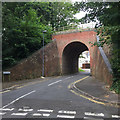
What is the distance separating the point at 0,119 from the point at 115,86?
8213mm

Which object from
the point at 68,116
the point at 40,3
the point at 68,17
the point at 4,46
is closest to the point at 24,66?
the point at 4,46

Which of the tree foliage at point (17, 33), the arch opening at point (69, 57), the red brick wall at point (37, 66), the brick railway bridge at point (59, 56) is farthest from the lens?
the arch opening at point (69, 57)

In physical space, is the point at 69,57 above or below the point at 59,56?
below

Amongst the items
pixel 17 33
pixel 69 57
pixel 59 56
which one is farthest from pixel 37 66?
pixel 69 57

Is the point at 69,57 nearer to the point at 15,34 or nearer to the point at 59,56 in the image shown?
the point at 59,56

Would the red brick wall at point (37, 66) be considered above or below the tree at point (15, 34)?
below

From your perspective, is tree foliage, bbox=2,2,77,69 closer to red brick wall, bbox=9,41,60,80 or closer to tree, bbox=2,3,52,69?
tree, bbox=2,3,52,69

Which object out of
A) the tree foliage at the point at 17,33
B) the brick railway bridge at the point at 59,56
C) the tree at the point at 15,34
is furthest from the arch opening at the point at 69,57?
the tree at the point at 15,34

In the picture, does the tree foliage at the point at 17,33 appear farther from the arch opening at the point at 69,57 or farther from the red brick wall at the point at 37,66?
the arch opening at the point at 69,57

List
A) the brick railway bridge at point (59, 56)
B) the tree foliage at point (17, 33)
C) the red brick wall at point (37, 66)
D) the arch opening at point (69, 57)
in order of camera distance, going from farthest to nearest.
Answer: the arch opening at point (69, 57) < the brick railway bridge at point (59, 56) < the red brick wall at point (37, 66) < the tree foliage at point (17, 33)

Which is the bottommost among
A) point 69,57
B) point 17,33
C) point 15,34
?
point 69,57

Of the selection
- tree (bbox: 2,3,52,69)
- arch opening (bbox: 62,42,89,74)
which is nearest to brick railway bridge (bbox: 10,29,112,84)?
arch opening (bbox: 62,42,89,74)

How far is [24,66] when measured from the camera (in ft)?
60.8

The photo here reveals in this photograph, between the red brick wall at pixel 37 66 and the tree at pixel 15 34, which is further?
the red brick wall at pixel 37 66
